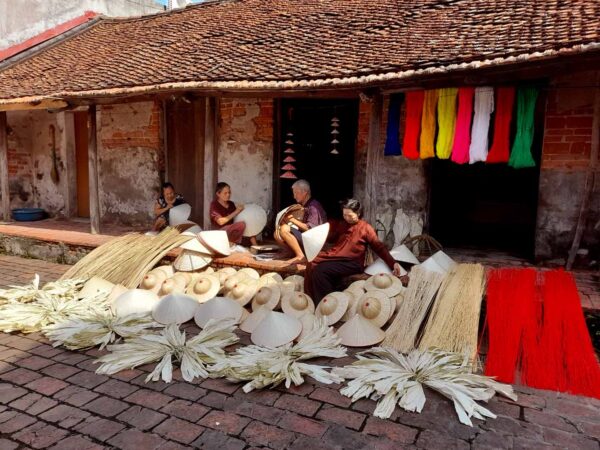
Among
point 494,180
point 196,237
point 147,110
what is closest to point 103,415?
point 196,237

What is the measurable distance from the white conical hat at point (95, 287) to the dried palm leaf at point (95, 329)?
0.71 meters

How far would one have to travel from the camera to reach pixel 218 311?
4441 millimetres

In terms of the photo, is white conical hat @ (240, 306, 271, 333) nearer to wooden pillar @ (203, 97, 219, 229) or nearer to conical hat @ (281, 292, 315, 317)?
conical hat @ (281, 292, 315, 317)

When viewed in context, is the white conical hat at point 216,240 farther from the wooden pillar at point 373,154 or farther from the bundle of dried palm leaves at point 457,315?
the bundle of dried palm leaves at point 457,315

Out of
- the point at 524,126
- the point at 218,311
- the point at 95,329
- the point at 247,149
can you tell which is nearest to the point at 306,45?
the point at 247,149

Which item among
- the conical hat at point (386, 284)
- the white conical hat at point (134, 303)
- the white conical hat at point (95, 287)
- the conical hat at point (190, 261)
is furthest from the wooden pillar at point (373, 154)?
the white conical hat at point (95, 287)

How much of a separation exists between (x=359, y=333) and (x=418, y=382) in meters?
0.87

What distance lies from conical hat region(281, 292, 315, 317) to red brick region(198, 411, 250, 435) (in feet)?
5.21

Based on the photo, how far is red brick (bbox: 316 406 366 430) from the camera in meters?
2.76

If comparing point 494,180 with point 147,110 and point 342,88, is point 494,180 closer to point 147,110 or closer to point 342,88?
point 342,88

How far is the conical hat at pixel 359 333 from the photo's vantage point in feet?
12.8

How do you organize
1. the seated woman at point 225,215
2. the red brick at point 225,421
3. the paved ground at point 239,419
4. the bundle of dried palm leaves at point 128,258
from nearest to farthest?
the paved ground at point 239,419, the red brick at point 225,421, the bundle of dried palm leaves at point 128,258, the seated woman at point 225,215

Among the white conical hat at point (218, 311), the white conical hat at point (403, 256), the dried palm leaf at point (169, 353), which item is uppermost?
the white conical hat at point (403, 256)

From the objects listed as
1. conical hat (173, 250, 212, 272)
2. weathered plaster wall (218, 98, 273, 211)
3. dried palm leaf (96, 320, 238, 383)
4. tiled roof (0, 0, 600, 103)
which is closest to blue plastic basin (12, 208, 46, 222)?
tiled roof (0, 0, 600, 103)
